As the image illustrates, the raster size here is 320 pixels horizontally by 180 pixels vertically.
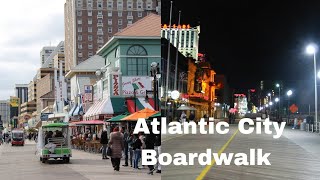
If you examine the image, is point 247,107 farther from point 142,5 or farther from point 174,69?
point 142,5

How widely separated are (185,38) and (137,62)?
36043 millimetres

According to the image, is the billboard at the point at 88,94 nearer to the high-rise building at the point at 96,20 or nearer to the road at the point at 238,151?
the road at the point at 238,151

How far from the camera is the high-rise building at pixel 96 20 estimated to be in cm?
10725

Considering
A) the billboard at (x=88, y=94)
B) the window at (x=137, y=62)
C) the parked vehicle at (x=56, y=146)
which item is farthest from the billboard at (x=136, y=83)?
the parked vehicle at (x=56, y=146)

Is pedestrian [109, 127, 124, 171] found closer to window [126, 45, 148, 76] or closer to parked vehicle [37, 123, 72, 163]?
parked vehicle [37, 123, 72, 163]

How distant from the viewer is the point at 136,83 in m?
37.4

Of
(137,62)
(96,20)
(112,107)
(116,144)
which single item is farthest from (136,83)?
(96,20)

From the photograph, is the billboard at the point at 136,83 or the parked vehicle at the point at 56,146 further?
the billboard at the point at 136,83

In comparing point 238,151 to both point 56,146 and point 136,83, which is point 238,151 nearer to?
point 56,146

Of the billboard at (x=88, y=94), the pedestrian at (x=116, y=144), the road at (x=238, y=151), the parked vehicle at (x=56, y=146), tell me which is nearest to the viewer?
the road at (x=238, y=151)

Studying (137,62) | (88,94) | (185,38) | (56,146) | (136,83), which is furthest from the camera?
(88,94)

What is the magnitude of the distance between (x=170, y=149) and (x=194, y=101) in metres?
0.42

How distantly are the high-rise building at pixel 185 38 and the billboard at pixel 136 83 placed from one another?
3301cm

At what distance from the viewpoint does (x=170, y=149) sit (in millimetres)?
4098
